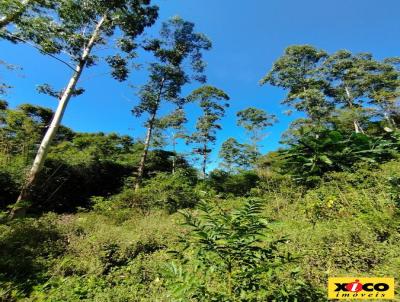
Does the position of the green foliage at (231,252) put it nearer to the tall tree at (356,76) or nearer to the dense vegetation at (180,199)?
the dense vegetation at (180,199)

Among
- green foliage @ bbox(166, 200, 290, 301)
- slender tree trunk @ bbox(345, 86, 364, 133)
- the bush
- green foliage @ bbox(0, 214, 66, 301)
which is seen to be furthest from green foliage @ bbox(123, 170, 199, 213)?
slender tree trunk @ bbox(345, 86, 364, 133)

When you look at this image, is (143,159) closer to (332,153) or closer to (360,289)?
(332,153)

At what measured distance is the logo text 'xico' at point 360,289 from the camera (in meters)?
2.24

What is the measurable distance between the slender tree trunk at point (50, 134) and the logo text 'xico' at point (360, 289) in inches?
242

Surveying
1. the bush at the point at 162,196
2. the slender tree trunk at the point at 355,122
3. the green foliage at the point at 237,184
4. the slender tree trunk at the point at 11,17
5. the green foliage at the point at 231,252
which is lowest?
the green foliage at the point at 231,252

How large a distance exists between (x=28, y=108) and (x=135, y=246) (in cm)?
1356

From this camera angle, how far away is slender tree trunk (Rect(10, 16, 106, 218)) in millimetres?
6047

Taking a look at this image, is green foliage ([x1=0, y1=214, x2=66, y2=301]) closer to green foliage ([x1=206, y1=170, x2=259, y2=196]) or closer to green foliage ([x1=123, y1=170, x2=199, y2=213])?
green foliage ([x1=123, y1=170, x2=199, y2=213])

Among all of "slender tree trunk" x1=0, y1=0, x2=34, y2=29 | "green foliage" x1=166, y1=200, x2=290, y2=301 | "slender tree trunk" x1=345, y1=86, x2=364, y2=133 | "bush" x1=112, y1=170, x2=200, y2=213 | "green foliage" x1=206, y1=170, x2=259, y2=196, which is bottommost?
"green foliage" x1=166, y1=200, x2=290, y2=301

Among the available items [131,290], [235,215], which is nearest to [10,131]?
[131,290]

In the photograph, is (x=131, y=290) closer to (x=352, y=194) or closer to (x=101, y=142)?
(x=352, y=194)

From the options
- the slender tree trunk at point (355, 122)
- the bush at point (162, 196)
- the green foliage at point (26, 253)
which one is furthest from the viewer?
the slender tree trunk at point (355, 122)

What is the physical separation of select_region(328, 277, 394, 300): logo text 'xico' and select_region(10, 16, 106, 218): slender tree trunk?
20.1ft

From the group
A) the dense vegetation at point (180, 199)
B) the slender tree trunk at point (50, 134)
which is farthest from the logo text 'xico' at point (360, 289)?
the slender tree trunk at point (50, 134)
